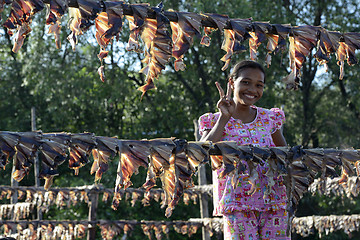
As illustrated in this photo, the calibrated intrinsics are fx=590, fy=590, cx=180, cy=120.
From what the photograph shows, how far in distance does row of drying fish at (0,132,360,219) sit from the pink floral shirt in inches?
14.9

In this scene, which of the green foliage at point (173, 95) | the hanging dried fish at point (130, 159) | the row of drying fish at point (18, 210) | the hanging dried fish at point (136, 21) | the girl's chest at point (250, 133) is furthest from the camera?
the green foliage at point (173, 95)

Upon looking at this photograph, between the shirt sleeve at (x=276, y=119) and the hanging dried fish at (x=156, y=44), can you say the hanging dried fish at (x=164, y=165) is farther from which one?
the shirt sleeve at (x=276, y=119)

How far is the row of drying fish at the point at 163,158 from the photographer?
1.83 meters

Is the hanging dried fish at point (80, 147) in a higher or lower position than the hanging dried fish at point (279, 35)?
lower

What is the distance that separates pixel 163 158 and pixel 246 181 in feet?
2.84

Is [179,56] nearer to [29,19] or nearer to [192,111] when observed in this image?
[29,19]

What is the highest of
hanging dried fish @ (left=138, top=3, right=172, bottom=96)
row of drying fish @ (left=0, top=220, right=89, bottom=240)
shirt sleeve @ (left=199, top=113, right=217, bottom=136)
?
hanging dried fish @ (left=138, top=3, right=172, bottom=96)

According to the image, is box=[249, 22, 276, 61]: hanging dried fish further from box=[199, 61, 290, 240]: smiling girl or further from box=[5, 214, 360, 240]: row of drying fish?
box=[5, 214, 360, 240]: row of drying fish

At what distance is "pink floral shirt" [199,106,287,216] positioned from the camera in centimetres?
272

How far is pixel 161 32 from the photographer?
212 cm

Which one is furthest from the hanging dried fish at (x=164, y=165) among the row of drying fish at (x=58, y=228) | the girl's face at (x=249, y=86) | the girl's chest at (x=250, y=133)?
the row of drying fish at (x=58, y=228)

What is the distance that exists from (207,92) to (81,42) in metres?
3.16

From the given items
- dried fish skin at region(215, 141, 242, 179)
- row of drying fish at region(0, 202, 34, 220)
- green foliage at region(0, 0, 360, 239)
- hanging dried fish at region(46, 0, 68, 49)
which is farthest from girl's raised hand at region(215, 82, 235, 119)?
green foliage at region(0, 0, 360, 239)

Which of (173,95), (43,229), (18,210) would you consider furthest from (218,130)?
(173,95)
